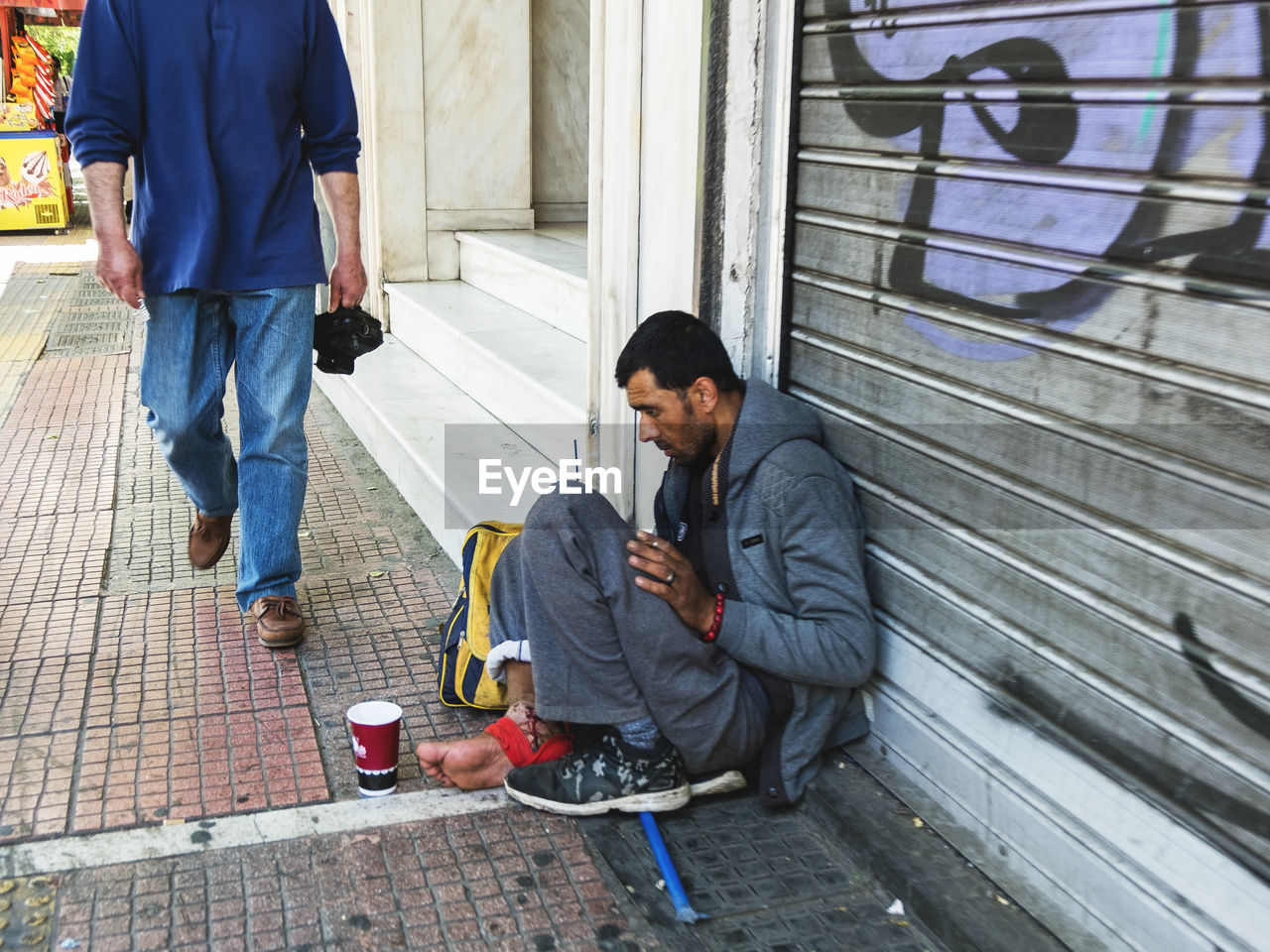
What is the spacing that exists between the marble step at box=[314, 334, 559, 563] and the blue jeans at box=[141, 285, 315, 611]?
688mm

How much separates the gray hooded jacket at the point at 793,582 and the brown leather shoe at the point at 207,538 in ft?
6.20

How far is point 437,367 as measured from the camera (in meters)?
6.16

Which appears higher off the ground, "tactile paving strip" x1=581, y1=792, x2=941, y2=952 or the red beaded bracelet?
the red beaded bracelet

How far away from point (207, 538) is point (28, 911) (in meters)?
1.65

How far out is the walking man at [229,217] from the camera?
10.5ft

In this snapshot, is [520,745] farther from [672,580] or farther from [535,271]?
[535,271]

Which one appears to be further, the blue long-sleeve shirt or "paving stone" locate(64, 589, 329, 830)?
the blue long-sleeve shirt

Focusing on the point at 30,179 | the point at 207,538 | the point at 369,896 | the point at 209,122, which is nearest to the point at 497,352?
the point at 207,538

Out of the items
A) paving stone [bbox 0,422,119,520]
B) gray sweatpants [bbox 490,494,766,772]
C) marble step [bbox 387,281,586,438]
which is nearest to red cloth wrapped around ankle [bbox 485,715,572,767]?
gray sweatpants [bbox 490,494,766,772]

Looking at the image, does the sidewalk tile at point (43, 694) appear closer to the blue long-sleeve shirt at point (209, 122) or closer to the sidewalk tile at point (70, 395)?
the blue long-sleeve shirt at point (209, 122)

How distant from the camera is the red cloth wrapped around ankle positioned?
2801 millimetres

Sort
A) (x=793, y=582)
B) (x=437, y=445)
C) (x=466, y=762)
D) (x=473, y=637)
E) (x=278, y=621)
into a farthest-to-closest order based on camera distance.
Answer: (x=437, y=445) → (x=278, y=621) → (x=473, y=637) → (x=466, y=762) → (x=793, y=582)

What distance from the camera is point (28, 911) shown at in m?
2.33

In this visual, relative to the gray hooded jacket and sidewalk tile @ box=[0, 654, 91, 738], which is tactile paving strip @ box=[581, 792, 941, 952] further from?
sidewalk tile @ box=[0, 654, 91, 738]
